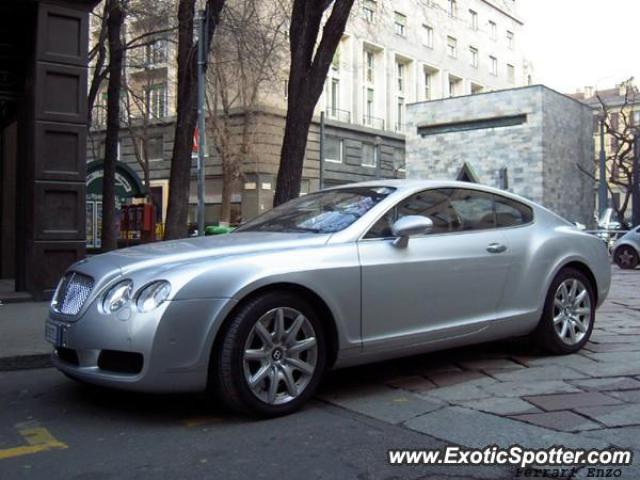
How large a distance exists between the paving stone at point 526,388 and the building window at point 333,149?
33.6 metres

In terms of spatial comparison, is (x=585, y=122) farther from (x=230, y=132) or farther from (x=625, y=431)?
(x=625, y=431)

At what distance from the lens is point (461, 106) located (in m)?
30.4

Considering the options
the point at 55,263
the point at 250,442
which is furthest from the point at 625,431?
the point at 55,263

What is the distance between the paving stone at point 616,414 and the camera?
12.7 ft

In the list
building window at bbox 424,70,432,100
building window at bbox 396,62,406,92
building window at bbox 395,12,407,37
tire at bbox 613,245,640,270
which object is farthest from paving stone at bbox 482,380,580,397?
building window at bbox 424,70,432,100

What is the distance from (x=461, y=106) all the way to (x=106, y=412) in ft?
92.7

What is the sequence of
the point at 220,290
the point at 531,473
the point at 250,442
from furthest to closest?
the point at 220,290 < the point at 250,442 < the point at 531,473

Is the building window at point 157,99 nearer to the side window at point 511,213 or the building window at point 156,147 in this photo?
the building window at point 156,147

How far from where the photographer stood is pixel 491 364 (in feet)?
Result: 18.1

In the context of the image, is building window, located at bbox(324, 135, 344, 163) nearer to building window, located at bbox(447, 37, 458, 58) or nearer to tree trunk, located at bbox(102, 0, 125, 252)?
building window, located at bbox(447, 37, 458, 58)

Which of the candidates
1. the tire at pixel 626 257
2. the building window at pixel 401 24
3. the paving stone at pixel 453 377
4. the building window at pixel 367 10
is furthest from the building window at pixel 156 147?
the paving stone at pixel 453 377

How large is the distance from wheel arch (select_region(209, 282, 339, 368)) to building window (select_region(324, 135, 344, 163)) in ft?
111

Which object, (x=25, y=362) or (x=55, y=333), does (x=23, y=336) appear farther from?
(x=55, y=333)

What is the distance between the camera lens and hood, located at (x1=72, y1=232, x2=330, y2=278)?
4086 mm
